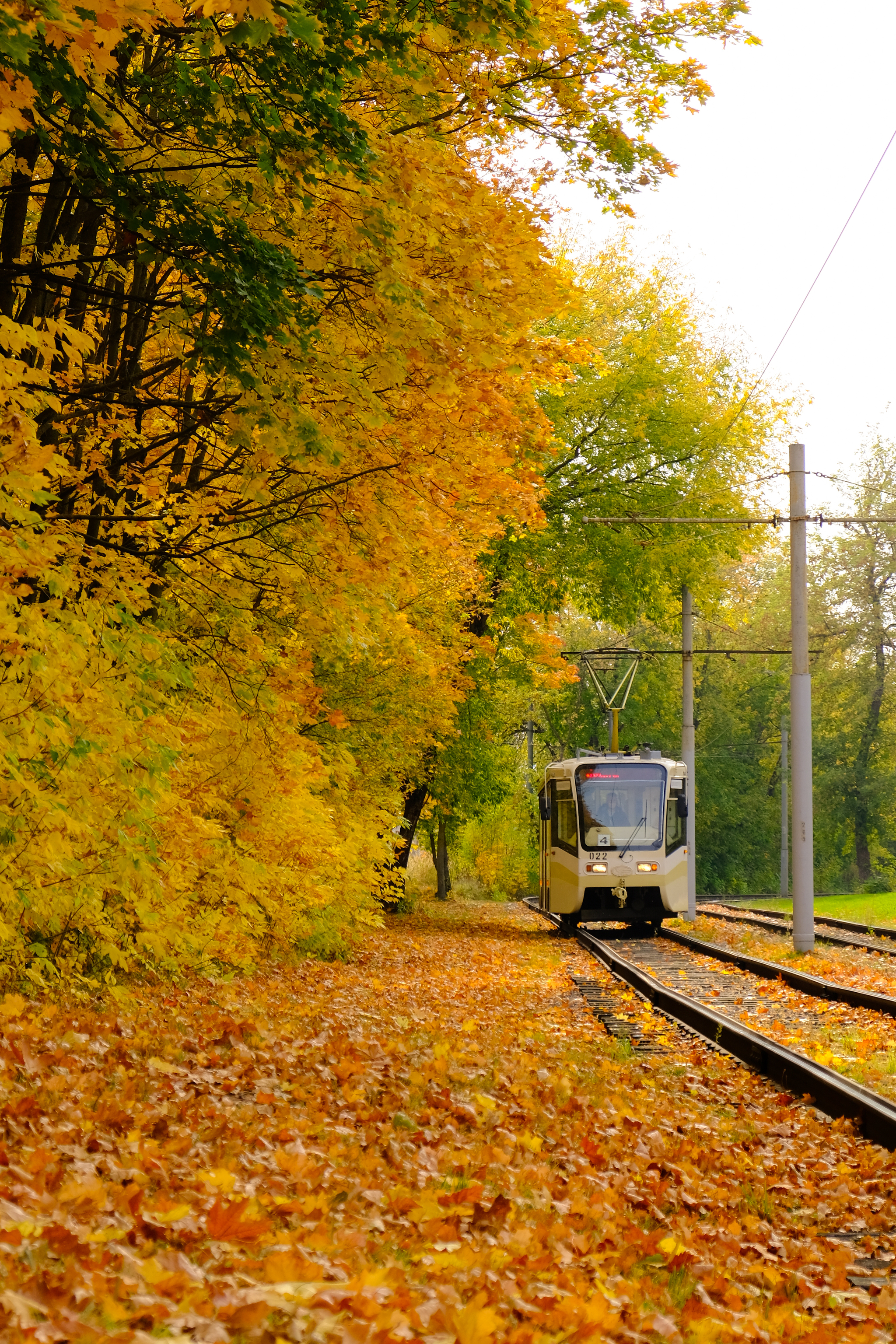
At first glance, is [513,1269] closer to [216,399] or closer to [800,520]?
[216,399]

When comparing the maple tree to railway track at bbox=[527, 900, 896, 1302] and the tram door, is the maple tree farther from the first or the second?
the tram door

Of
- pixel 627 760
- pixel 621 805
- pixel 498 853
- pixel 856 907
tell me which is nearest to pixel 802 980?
pixel 621 805

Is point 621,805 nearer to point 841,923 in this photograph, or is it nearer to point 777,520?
point 777,520

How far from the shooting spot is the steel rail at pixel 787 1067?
23.8 ft

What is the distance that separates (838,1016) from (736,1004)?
56.8 inches

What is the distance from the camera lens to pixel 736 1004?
44.2ft

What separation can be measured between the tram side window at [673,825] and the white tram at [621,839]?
0.05 feet

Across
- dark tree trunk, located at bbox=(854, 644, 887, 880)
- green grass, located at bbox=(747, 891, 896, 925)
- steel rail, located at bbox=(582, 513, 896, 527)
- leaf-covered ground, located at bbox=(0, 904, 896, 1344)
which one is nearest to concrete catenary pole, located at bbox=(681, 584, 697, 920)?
steel rail, located at bbox=(582, 513, 896, 527)

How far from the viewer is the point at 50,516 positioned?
9.20 m

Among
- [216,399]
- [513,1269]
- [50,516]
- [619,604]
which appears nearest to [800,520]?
[619,604]

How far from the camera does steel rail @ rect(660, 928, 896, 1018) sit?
1248cm

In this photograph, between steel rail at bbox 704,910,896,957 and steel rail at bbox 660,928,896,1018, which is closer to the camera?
steel rail at bbox 660,928,896,1018

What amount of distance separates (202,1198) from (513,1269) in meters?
1.03

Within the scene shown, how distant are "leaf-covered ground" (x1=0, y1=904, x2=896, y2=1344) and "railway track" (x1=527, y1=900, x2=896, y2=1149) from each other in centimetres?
20
